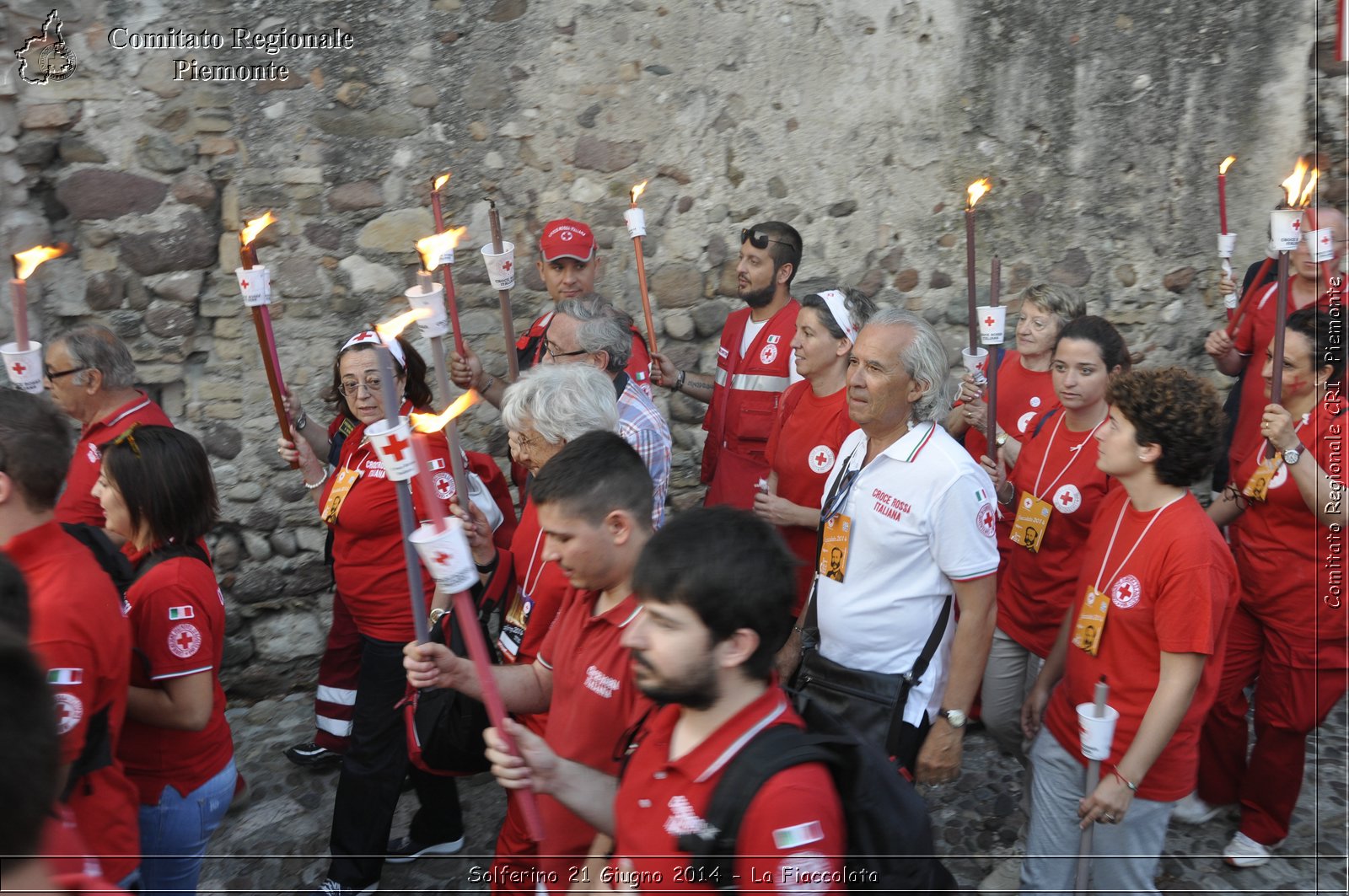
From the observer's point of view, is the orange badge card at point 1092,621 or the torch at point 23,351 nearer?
the orange badge card at point 1092,621

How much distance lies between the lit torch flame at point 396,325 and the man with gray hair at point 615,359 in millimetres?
1678

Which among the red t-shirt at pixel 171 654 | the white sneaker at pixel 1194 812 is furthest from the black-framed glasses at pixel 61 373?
the white sneaker at pixel 1194 812

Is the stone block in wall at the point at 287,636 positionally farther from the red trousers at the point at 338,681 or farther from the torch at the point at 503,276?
the torch at the point at 503,276

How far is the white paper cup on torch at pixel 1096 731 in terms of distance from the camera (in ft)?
8.73

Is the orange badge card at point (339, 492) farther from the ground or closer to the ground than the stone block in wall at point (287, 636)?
farther from the ground

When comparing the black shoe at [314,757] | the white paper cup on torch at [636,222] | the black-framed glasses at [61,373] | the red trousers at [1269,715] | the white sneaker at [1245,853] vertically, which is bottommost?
the white sneaker at [1245,853]

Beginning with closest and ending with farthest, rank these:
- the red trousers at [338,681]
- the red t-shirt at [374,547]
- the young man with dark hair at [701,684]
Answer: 1. the young man with dark hair at [701,684]
2. the red t-shirt at [374,547]
3. the red trousers at [338,681]

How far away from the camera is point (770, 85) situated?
5.75 metres

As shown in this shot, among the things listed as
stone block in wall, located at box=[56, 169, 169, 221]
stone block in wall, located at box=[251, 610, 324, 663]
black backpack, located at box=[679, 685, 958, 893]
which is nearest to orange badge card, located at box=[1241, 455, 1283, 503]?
black backpack, located at box=[679, 685, 958, 893]

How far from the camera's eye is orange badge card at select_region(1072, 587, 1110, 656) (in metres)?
2.97

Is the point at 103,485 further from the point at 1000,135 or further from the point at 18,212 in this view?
the point at 1000,135

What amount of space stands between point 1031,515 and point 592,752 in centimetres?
220

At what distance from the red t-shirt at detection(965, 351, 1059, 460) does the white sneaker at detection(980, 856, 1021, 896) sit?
64.2 inches

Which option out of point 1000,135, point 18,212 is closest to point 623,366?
point 18,212
